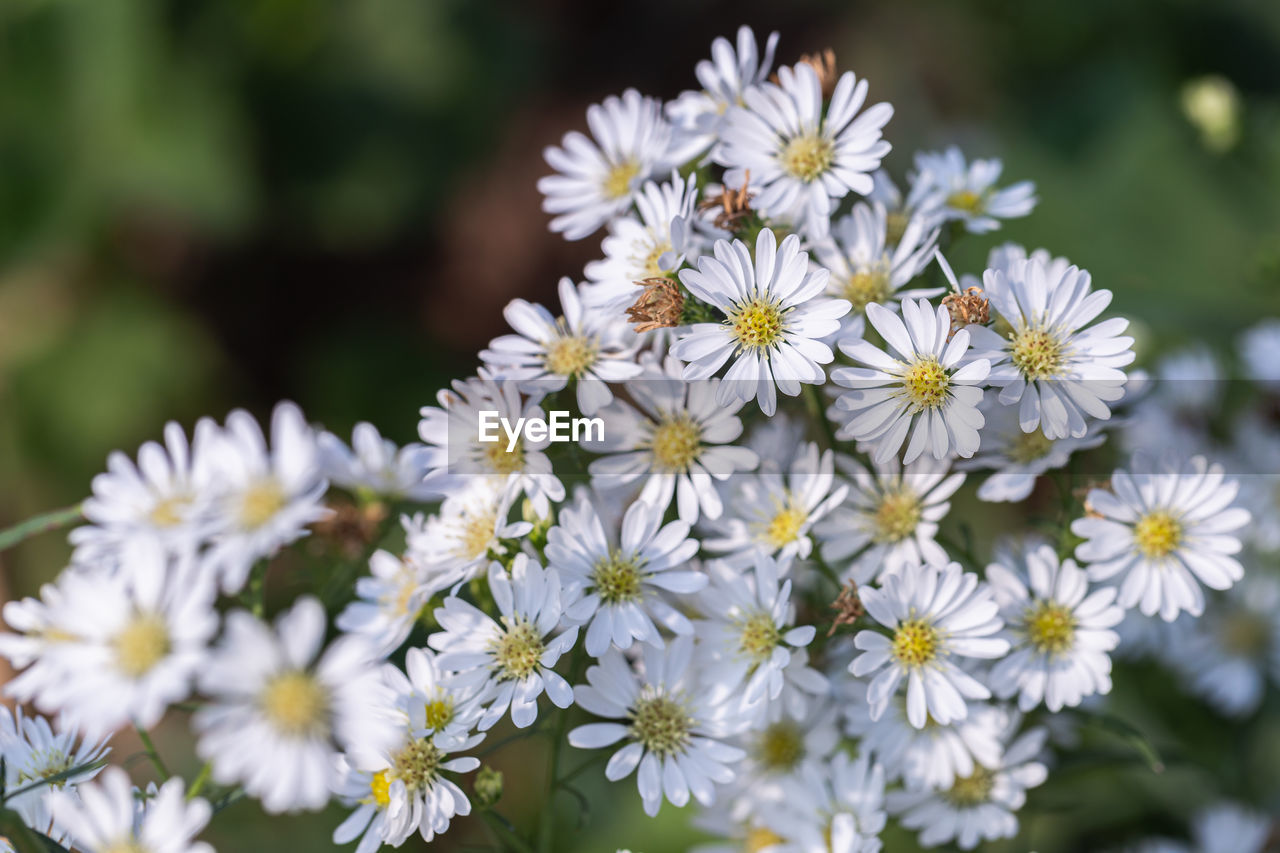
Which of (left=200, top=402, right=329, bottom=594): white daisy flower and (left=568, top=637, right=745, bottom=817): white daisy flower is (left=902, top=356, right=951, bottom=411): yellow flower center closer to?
(left=568, top=637, right=745, bottom=817): white daisy flower

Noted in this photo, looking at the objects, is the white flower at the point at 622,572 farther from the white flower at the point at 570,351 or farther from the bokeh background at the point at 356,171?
the bokeh background at the point at 356,171

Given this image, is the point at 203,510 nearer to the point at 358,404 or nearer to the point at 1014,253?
the point at 1014,253

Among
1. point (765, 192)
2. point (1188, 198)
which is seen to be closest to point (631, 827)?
point (765, 192)

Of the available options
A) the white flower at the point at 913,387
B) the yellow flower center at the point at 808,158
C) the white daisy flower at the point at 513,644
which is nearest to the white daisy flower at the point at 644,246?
the yellow flower center at the point at 808,158

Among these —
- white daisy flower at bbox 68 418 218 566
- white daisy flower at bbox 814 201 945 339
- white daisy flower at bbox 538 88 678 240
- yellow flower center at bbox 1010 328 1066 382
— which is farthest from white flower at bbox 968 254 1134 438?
white daisy flower at bbox 68 418 218 566

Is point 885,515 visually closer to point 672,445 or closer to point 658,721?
point 672,445
